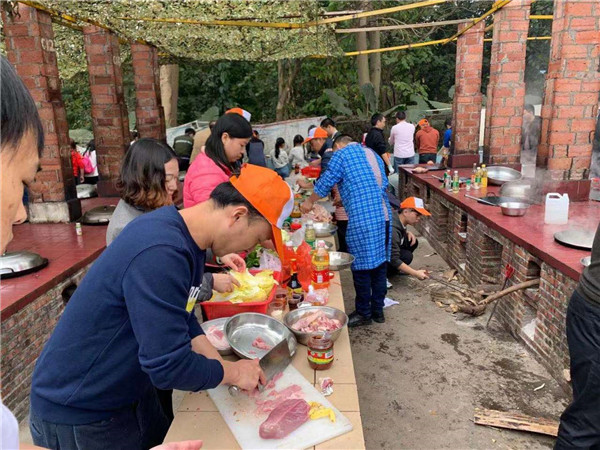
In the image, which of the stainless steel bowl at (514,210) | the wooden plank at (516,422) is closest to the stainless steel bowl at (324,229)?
the stainless steel bowl at (514,210)

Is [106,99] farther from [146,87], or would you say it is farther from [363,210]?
[363,210]

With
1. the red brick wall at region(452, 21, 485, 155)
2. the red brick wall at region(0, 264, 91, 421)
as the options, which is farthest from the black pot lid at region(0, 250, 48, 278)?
the red brick wall at region(452, 21, 485, 155)

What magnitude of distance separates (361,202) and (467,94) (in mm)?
6184

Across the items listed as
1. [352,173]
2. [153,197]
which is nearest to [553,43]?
[352,173]

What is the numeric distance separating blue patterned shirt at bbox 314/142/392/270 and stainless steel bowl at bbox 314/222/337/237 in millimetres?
256

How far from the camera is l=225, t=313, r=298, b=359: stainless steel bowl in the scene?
2480mm

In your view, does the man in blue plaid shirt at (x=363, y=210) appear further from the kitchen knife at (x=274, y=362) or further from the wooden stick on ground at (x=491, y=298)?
the kitchen knife at (x=274, y=362)

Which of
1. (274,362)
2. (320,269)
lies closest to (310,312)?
(320,269)

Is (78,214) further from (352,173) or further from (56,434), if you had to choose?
(56,434)

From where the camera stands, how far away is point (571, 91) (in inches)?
223

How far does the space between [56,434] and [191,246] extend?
0.95 metres

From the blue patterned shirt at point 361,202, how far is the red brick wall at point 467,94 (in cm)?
561

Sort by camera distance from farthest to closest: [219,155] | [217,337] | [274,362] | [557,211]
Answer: [557,211] → [219,155] → [217,337] → [274,362]

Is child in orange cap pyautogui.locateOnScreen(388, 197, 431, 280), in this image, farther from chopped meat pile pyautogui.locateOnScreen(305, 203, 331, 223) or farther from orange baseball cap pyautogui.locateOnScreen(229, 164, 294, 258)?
orange baseball cap pyautogui.locateOnScreen(229, 164, 294, 258)
